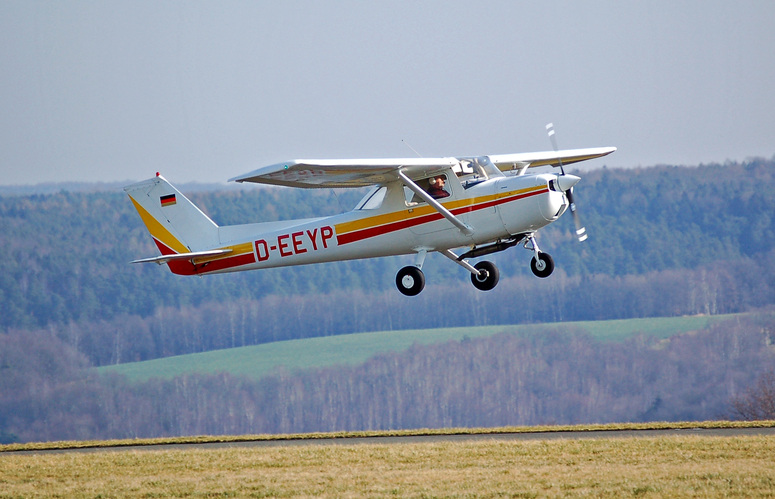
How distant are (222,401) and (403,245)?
74.4m

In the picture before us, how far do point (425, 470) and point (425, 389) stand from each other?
85.4 m

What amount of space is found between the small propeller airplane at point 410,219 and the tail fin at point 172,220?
0.06 m

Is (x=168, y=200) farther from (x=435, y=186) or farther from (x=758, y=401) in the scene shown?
(x=758, y=401)

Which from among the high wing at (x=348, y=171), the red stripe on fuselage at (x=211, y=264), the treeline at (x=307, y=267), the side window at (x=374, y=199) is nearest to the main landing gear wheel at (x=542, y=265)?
the high wing at (x=348, y=171)

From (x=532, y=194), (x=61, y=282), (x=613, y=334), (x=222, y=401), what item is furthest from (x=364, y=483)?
(x=613, y=334)

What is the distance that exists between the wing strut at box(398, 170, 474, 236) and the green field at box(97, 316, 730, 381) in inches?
2939

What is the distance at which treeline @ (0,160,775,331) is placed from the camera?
94.8m

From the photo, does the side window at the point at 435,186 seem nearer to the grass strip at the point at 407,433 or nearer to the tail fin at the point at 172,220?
the tail fin at the point at 172,220

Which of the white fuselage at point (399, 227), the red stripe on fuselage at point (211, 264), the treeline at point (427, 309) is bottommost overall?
the treeline at point (427, 309)

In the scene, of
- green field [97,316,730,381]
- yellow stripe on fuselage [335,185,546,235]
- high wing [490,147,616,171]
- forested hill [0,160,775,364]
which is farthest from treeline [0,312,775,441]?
yellow stripe on fuselage [335,185,546,235]

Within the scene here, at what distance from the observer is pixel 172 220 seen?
2655 cm

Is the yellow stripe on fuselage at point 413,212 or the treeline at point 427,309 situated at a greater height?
the yellow stripe on fuselage at point 413,212

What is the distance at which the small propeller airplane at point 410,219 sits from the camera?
21.5 m

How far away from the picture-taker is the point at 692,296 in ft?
358
